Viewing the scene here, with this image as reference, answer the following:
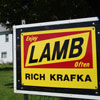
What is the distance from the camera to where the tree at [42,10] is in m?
10.9

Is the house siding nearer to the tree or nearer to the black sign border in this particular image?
the tree

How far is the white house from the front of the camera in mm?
39000

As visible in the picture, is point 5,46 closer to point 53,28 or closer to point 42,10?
point 42,10

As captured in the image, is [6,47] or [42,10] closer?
[42,10]

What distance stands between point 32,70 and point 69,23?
3.50ft

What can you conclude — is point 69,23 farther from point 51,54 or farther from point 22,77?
point 22,77

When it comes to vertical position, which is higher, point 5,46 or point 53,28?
point 5,46

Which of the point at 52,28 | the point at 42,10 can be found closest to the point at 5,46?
the point at 42,10

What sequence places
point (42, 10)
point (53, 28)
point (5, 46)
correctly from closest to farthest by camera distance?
point (53, 28)
point (42, 10)
point (5, 46)

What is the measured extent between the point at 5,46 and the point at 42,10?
2939 centimetres

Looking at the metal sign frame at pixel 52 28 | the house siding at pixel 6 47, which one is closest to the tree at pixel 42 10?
the metal sign frame at pixel 52 28

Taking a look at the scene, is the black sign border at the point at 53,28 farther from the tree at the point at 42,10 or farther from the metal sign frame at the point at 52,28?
the tree at the point at 42,10

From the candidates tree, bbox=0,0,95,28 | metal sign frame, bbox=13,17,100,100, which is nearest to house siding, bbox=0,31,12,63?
tree, bbox=0,0,95,28

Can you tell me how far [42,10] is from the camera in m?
11.3
